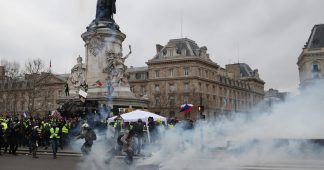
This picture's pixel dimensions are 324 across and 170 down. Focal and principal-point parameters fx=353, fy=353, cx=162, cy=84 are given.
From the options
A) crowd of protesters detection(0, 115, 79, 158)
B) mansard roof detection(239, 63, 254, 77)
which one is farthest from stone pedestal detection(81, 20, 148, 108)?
mansard roof detection(239, 63, 254, 77)

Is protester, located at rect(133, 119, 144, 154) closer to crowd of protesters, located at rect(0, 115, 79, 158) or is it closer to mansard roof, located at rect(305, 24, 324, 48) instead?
crowd of protesters, located at rect(0, 115, 79, 158)

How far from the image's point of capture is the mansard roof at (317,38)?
68250 millimetres

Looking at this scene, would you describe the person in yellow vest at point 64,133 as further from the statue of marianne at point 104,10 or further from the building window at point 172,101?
the building window at point 172,101

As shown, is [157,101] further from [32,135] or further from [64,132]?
[32,135]

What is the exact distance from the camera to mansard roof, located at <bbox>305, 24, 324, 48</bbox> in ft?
224

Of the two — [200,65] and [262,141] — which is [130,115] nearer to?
[262,141]

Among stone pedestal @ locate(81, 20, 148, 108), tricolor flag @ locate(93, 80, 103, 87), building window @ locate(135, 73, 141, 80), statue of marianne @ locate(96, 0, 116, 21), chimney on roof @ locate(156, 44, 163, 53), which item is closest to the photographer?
tricolor flag @ locate(93, 80, 103, 87)

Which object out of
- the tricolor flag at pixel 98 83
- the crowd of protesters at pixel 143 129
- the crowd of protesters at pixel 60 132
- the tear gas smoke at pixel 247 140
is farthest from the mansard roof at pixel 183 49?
the tear gas smoke at pixel 247 140

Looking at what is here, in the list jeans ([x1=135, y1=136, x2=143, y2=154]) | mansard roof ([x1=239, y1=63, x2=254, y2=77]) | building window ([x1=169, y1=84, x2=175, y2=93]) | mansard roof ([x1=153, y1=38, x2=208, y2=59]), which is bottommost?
jeans ([x1=135, y1=136, x2=143, y2=154])

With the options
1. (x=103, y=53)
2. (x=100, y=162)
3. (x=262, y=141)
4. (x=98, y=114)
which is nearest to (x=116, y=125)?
(x=98, y=114)

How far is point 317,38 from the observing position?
6912 centimetres

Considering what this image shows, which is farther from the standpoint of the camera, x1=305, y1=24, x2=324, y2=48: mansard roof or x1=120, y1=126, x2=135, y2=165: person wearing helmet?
x1=305, y1=24, x2=324, y2=48: mansard roof

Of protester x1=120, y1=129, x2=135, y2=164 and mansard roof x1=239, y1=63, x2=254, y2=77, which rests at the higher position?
mansard roof x1=239, y1=63, x2=254, y2=77

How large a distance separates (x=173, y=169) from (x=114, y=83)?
19.9 m
